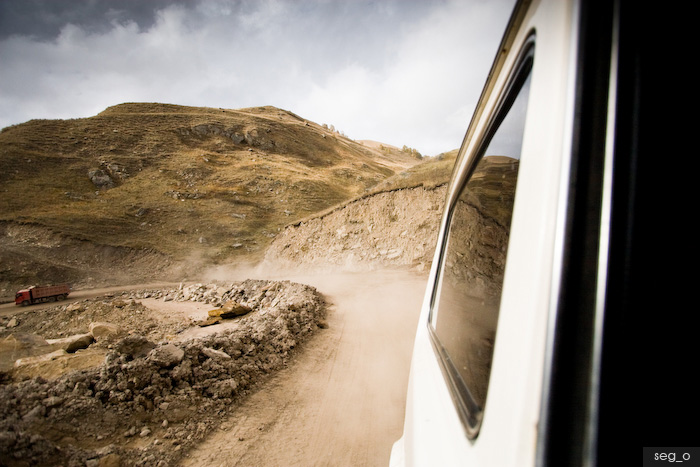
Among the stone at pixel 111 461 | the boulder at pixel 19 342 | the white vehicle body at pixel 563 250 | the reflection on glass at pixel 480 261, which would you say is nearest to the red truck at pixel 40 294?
the boulder at pixel 19 342

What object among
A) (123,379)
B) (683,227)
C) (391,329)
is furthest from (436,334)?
(391,329)

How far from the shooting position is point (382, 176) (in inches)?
2320

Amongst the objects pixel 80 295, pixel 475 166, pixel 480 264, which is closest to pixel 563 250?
pixel 480 264

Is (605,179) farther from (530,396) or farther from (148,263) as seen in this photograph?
(148,263)

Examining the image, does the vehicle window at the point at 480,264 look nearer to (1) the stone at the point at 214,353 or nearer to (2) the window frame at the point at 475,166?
(2) the window frame at the point at 475,166

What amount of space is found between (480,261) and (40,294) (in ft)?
77.2

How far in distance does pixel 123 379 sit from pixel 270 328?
237 cm

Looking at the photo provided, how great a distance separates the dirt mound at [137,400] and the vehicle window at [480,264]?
3.09 metres

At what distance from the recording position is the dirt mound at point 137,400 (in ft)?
8.87

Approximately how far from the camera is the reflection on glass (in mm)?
882

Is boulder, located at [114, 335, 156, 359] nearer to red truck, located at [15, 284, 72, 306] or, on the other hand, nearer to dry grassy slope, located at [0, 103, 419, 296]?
red truck, located at [15, 284, 72, 306]

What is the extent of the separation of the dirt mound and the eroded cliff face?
9779 millimetres

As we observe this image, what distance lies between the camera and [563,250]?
0.50 meters

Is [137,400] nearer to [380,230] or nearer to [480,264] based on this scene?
[480,264]
